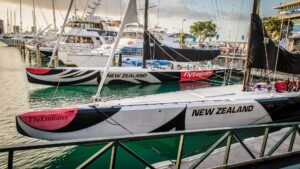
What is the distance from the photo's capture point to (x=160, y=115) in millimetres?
8820

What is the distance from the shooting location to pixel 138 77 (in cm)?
2109

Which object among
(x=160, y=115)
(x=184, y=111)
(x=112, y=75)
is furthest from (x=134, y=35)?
(x=160, y=115)

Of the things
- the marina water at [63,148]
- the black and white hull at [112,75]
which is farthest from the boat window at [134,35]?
the marina water at [63,148]

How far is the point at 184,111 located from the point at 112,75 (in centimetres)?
1223

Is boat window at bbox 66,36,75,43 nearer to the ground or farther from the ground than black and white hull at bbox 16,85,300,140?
farther from the ground

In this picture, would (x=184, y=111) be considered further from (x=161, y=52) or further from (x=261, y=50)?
(x=161, y=52)

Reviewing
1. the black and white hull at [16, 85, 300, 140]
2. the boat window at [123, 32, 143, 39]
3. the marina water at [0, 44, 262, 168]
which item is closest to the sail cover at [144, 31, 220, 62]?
the marina water at [0, 44, 262, 168]

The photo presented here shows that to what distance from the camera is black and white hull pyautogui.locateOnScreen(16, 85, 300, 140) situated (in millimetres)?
7711

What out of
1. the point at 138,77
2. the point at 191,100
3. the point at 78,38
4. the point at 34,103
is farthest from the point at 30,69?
the point at 78,38

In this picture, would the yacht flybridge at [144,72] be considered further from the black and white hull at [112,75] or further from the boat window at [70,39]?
the boat window at [70,39]

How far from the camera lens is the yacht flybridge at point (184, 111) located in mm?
7785

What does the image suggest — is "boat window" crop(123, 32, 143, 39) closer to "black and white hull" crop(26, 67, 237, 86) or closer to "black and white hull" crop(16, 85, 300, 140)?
"black and white hull" crop(26, 67, 237, 86)

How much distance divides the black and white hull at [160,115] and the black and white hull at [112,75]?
5.79 m

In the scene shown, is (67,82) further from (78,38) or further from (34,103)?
(78,38)
